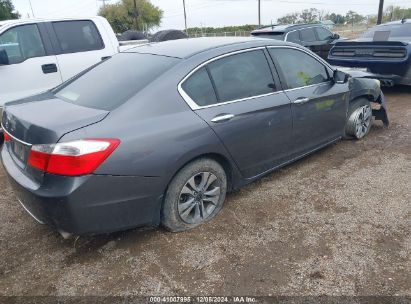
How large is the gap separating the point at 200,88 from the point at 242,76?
0.54 metres

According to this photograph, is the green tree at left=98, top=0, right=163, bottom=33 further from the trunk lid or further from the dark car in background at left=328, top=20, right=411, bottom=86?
the trunk lid

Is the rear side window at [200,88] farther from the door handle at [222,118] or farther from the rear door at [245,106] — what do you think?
the door handle at [222,118]

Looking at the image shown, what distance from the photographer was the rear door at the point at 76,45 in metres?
5.88

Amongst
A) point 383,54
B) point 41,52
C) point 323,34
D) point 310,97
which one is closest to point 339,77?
point 310,97

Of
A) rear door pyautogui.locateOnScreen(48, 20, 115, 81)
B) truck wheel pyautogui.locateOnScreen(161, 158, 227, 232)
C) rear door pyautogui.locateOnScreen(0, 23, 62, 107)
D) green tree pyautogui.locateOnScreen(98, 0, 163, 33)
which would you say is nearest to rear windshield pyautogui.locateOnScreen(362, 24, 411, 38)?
rear door pyautogui.locateOnScreen(48, 20, 115, 81)

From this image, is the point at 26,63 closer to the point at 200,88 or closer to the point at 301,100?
the point at 200,88

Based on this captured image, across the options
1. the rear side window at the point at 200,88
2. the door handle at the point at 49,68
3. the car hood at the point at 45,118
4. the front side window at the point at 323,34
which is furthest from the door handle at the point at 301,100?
the front side window at the point at 323,34

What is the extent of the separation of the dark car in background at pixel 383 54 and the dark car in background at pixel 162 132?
147 inches

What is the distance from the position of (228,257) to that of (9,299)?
157 centimetres

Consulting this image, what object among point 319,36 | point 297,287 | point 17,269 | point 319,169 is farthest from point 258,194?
point 319,36

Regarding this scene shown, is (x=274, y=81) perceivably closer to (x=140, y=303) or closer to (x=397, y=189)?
(x=397, y=189)

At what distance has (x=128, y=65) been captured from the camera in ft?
11.1

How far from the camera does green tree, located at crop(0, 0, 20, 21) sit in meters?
40.4

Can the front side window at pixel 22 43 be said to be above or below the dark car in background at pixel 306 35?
above
